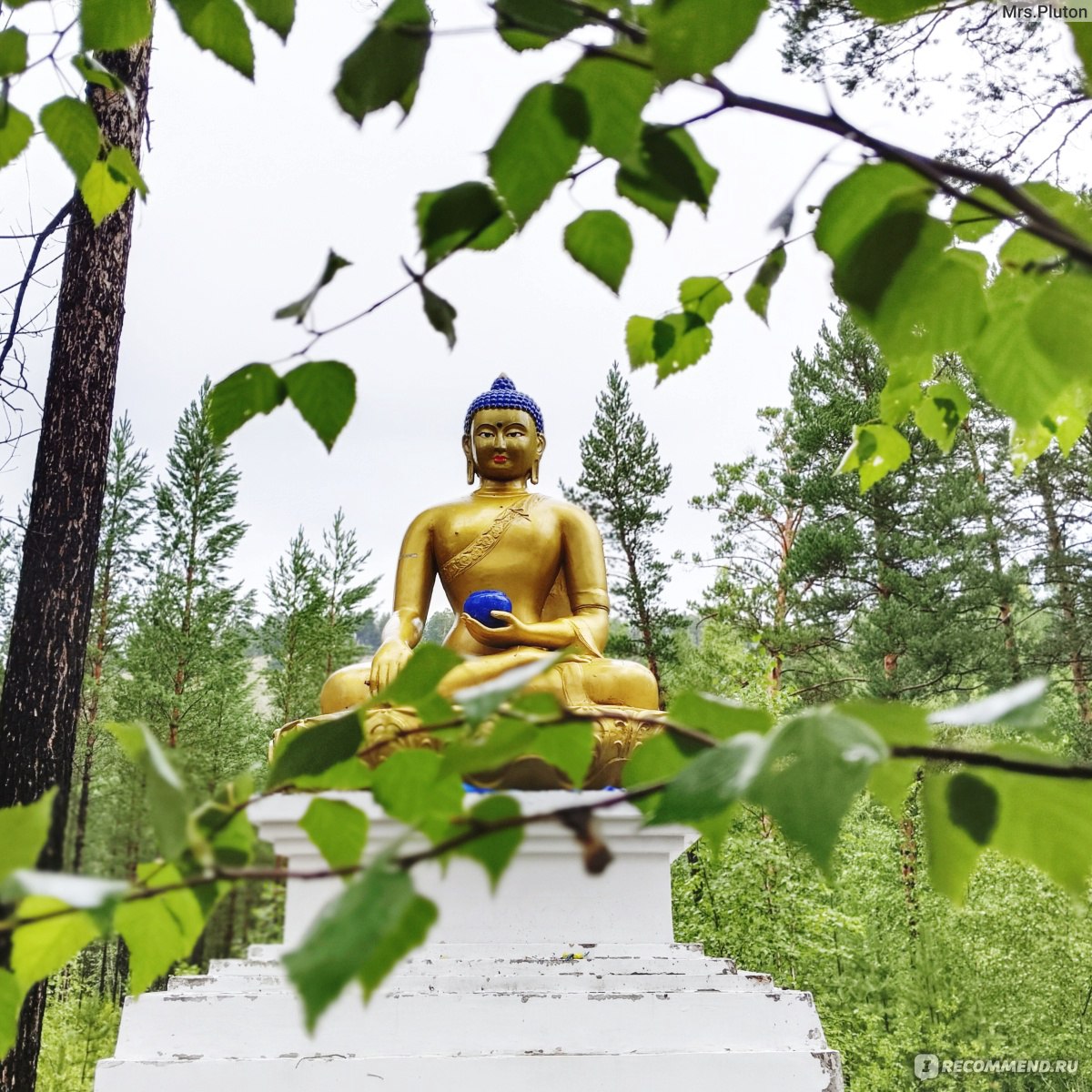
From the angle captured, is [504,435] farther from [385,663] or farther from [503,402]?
[385,663]

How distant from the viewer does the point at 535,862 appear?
258 cm

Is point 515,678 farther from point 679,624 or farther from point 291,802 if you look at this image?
point 679,624

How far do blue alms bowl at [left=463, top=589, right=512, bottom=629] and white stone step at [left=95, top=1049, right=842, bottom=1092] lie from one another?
1.35 m

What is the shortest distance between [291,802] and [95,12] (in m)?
2.00

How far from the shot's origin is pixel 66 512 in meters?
3.31

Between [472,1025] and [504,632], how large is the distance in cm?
121

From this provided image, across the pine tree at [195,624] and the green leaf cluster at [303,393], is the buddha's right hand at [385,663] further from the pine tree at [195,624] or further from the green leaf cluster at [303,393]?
the pine tree at [195,624]

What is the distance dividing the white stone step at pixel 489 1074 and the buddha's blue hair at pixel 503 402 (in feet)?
7.27

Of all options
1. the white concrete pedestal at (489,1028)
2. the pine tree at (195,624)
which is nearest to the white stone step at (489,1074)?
the white concrete pedestal at (489,1028)

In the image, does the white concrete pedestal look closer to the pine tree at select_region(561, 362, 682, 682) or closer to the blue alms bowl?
the blue alms bowl

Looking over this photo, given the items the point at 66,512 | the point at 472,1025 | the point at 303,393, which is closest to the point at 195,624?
the point at 66,512

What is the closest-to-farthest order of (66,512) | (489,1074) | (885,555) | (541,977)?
(489,1074) → (541,977) → (66,512) → (885,555)

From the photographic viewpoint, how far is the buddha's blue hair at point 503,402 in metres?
3.69

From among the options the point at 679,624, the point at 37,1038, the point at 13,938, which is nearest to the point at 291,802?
the point at 37,1038
